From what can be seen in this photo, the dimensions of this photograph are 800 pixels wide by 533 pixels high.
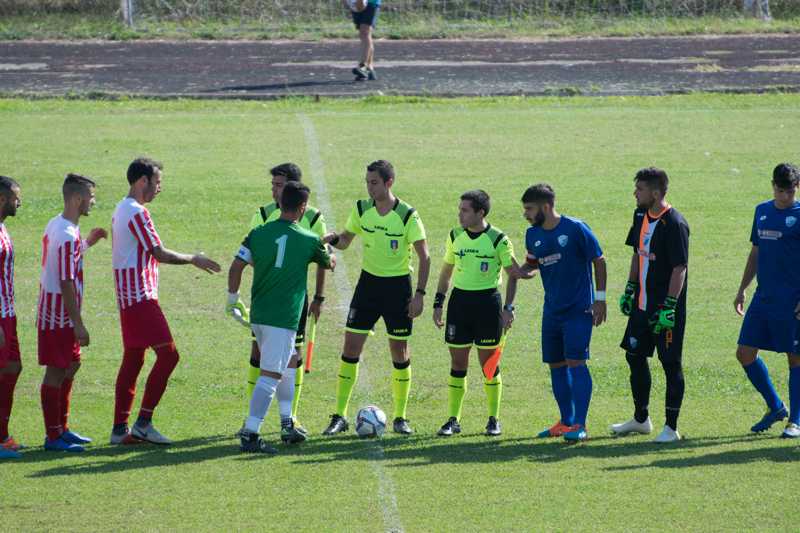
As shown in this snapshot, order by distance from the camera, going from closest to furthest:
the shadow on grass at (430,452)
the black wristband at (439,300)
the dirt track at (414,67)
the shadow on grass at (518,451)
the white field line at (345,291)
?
the white field line at (345,291), the shadow on grass at (430,452), the shadow on grass at (518,451), the black wristband at (439,300), the dirt track at (414,67)

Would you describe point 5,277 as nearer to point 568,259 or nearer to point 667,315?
point 568,259

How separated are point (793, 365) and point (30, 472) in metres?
6.72


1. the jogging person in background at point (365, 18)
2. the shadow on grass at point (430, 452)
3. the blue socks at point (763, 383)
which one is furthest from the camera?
the jogging person in background at point (365, 18)

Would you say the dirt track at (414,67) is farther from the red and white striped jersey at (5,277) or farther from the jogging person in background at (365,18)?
the red and white striped jersey at (5,277)

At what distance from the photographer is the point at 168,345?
10.4 meters

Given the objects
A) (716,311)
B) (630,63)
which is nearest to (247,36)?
(630,63)

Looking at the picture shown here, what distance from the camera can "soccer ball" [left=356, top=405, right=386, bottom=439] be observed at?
35.4ft

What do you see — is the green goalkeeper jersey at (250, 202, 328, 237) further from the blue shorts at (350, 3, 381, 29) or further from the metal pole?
the metal pole

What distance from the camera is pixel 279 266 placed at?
10.1 metres

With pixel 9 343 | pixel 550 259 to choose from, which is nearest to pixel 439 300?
pixel 550 259

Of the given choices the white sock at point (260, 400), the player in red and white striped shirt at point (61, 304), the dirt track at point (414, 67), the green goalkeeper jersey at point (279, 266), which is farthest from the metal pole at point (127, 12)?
the white sock at point (260, 400)

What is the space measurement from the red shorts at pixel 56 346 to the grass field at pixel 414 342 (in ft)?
2.63

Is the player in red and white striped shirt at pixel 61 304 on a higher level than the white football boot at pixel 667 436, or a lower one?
higher

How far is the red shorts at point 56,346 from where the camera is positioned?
33.5ft
